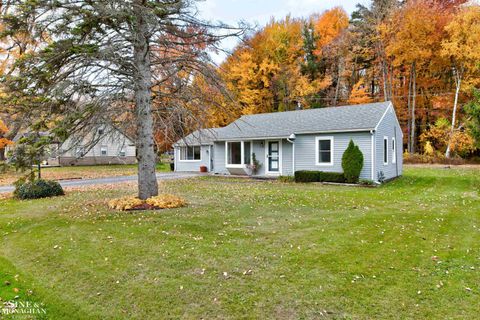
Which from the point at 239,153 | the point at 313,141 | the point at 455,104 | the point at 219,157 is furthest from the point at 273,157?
the point at 455,104

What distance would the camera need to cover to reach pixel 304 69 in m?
33.3

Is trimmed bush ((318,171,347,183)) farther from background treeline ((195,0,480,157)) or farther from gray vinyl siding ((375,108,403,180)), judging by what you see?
background treeline ((195,0,480,157))

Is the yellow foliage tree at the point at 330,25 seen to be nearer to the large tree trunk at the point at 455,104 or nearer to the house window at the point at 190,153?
the large tree trunk at the point at 455,104

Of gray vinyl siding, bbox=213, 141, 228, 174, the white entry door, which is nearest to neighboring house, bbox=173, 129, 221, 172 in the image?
gray vinyl siding, bbox=213, 141, 228, 174

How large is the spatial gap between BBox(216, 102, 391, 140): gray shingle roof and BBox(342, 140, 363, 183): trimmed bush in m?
1.06

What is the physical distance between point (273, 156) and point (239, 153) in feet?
8.50

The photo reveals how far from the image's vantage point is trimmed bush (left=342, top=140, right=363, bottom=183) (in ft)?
50.8

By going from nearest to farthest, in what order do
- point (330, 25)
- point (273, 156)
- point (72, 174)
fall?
point (273, 156) → point (72, 174) → point (330, 25)

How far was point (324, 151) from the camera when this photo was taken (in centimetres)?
1734

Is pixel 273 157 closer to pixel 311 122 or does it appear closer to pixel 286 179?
pixel 286 179

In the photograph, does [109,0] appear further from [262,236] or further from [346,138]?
[346,138]

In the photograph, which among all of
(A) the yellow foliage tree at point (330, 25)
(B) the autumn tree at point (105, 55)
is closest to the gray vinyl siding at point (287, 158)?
(B) the autumn tree at point (105, 55)

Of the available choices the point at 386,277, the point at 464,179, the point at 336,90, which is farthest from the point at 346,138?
the point at 336,90

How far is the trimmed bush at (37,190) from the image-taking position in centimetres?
1178
